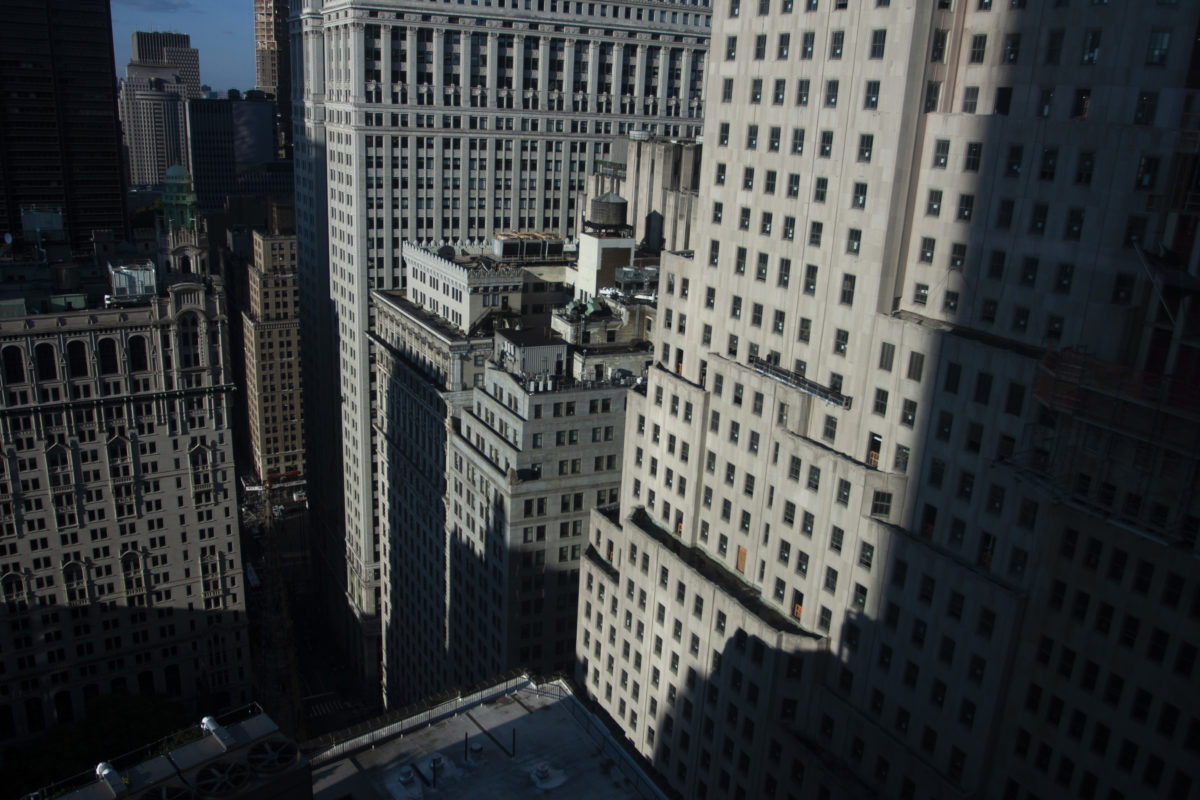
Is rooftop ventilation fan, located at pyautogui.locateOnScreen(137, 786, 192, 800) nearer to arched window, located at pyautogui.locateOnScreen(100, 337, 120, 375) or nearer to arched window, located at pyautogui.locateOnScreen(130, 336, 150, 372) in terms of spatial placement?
arched window, located at pyautogui.locateOnScreen(100, 337, 120, 375)

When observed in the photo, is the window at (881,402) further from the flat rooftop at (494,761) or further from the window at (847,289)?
the flat rooftop at (494,761)

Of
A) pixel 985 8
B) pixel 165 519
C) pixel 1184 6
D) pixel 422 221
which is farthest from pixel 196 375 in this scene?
pixel 1184 6

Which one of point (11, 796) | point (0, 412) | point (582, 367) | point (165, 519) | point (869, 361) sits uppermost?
point (869, 361)

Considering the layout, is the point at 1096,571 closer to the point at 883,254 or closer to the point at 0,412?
the point at 883,254

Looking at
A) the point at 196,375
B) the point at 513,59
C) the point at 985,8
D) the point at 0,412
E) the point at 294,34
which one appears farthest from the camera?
the point at 294,34

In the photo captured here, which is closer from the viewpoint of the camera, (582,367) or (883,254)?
(883,254)

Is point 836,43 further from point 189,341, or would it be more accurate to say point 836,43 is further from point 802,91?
point 189,341
